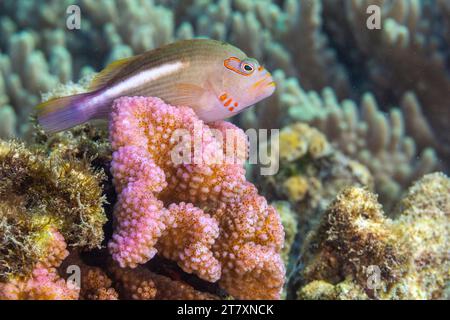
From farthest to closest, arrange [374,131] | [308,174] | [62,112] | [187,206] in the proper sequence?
[374,131]
[308,174]
[62,112]
[187,206]

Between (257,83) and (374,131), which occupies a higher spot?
(374,131)

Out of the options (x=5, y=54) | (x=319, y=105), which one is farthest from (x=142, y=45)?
(x=319, y=105)

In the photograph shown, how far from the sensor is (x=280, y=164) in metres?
3.30

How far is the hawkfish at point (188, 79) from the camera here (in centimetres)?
189

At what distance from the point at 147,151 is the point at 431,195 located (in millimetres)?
1711

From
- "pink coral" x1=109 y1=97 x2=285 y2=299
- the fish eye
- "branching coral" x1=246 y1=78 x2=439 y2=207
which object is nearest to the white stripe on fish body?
"pink coral" x1=109 y1=97 x2=285 y2=299

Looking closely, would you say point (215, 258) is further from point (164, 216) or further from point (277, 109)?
point (277, 109)

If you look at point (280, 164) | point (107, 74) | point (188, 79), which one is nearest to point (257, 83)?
point (188, 79)

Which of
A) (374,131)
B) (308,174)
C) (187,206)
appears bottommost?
(187,206)

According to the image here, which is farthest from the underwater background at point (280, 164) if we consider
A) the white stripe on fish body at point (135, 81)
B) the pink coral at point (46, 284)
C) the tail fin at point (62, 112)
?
the white stripe on fish body at point (135, 81)

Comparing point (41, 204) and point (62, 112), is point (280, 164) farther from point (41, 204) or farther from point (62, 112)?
point (41, 204)

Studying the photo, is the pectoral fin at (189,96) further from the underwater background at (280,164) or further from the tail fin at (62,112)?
the tail fin at (62,112)

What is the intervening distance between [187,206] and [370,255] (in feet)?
3.05

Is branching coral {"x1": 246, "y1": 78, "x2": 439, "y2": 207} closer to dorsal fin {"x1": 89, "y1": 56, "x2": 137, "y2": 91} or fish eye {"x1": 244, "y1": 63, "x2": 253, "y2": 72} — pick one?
fish eye {"x1": 244, "y1": 63, "x2": 253, "y2": 72}
